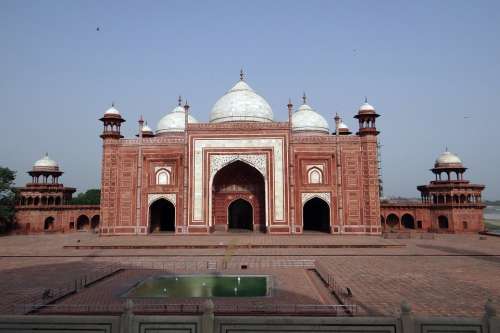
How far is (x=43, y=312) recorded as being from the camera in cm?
718

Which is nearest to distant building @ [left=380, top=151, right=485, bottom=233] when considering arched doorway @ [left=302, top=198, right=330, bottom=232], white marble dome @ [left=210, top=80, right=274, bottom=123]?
arched doorway @ [left=302, top=198, right=330, bottom=232]

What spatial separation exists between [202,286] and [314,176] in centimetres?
1483

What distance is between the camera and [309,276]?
1062 cm

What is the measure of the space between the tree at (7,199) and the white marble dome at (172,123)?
36.1 feet

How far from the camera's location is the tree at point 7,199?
26009 millimetres

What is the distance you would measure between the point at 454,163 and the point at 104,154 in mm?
24898

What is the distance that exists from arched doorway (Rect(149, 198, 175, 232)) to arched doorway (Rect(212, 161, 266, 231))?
132 inches

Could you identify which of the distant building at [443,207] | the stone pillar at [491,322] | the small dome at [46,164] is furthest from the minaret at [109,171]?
the stone pillar at [491,322]

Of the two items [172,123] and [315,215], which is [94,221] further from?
[315,215]

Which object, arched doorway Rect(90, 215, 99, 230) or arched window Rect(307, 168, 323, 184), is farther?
arched doorway Rect(90, 215, 99, 230)

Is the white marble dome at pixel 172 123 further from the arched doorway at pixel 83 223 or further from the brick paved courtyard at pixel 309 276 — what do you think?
the brick paved courtyard at pixel 309 276

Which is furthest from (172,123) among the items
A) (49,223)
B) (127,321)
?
(127,321)

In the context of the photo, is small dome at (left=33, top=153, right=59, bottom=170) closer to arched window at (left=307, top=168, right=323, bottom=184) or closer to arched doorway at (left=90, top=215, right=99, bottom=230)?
arched doorway at (left=90, top=215, right=99, bottom=230)

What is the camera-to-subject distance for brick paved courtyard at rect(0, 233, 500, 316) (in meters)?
7.97
